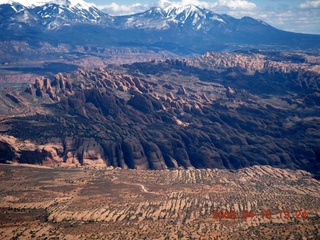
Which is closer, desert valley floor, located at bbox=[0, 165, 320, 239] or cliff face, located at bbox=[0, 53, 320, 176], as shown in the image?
desert valley floor, located at bbox=[0, 165, 320, 239]

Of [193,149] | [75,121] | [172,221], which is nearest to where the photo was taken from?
[172,221]

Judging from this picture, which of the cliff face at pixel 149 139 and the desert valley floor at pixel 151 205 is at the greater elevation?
the desert valley floor at pixel 151 205

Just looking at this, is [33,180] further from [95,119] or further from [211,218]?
[95,119]

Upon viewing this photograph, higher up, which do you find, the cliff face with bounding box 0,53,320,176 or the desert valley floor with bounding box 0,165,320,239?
the desert valley floor with bounding box 0,165,320,239

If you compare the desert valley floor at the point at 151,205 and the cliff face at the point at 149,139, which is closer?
the desert valley floor at the point at 151,205

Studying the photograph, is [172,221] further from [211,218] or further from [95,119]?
[95,119]

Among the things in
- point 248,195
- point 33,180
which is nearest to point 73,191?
point 33,180

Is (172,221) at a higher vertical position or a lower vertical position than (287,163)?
higher

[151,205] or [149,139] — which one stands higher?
[151,205]

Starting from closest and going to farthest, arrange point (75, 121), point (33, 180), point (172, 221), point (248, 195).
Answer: point (172, 221) → point (248, 195) → point (33, 180) → point (75, 121)

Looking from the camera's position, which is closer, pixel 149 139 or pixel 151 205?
pixel 151 205

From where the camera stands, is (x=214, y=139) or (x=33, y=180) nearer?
(x=33, y=180)
